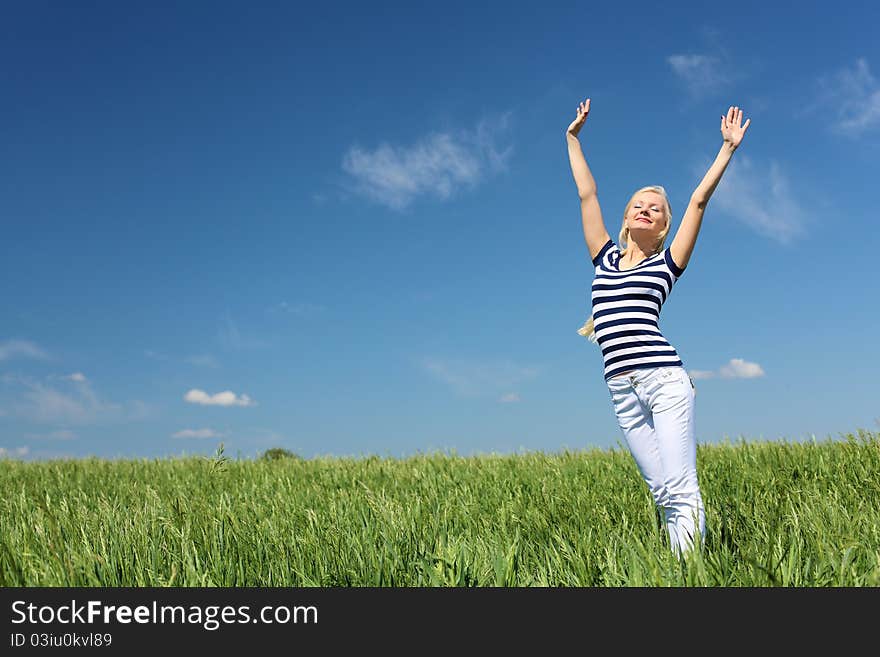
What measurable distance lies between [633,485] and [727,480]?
0.89m

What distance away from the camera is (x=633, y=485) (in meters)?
6.26

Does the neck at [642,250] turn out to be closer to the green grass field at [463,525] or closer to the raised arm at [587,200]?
the raised arm at [587,200]

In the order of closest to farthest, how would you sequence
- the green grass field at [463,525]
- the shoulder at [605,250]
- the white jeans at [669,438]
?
the green grass field at [463,525]
the white jeans at [669,438]
the shoulder at [605,250]

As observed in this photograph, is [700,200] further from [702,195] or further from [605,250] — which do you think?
[605,250]

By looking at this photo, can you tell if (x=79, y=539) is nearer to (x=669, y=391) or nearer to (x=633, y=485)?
(x=669, y=391)

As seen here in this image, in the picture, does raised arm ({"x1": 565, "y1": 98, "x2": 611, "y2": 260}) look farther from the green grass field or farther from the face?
the green grass field

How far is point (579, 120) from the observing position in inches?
182

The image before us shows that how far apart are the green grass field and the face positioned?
187 centimetres

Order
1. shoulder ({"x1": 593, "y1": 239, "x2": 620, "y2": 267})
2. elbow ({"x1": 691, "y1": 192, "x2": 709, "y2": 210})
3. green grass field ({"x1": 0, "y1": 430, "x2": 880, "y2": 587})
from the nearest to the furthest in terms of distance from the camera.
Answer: green grass field ({"x1": 0, "y1": 430, "x2": 880, "y2": 587}) → elbow ({"x1": 691, "y1": 192, "x2": 709, "y2": 210}) → shoulder ({"x1": 593, "y1": 239, "x2": 620, "y2": 267})

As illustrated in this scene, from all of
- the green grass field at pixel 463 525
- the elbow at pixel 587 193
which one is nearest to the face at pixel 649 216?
the elbow at pixel 587 193

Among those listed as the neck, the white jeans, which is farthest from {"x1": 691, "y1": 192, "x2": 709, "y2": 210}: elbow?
the white jeans

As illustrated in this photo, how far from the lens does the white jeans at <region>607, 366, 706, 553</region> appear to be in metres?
3.77

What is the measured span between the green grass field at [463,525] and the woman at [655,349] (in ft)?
1.20

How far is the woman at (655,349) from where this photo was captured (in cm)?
379
